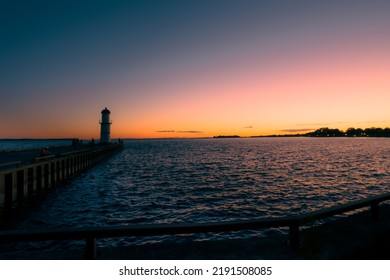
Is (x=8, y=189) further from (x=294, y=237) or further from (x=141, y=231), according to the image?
(x=294, y=237)

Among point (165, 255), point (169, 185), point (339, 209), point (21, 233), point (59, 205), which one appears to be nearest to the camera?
point (21, 233)

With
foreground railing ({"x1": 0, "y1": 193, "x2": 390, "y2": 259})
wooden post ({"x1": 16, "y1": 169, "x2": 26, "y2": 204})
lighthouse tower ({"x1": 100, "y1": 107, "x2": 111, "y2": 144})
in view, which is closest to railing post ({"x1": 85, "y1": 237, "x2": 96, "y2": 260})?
foreground railing ({"x1": 0, "y1": 193, "x2": 390, "y2": 259})

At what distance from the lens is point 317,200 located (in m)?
16.2

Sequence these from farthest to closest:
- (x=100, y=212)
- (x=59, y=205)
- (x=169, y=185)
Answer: (x=169, y=185)
(x=59, y=205)
(x=100, y=212)

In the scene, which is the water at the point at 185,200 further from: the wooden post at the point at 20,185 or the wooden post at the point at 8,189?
the wooden post at the point at 20,185

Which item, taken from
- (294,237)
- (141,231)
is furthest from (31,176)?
(294,237)

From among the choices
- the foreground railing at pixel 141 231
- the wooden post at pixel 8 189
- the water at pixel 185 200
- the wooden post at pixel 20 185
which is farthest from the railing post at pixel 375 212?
the wooden post at pixel 20 185

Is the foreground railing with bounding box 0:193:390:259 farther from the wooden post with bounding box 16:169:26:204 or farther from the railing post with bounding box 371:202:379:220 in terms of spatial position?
the wooden post with bounding box 16:169:26:204

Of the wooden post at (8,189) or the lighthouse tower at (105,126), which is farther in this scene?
the lighthouse tower at (105,126)

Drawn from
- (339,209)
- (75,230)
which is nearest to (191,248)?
(75,230)

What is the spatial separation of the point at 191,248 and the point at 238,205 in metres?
11.2

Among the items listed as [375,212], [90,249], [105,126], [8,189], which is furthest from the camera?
[105,126]
